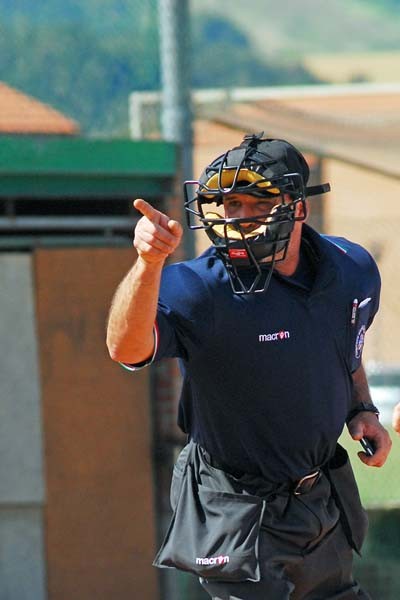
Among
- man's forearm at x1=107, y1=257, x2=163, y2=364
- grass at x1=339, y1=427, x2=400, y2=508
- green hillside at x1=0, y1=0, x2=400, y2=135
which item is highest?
green hillside at x1=0, y1=0, x2=400, y2=135

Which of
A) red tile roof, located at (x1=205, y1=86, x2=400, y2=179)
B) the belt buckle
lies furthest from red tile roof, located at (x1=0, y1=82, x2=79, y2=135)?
the belt buckle

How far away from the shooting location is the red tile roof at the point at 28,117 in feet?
23.8

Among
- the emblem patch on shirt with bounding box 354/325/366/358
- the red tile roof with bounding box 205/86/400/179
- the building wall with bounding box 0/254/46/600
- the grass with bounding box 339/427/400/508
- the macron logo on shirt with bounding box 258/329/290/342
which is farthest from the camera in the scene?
the grass with bounding box 339/427/400/508

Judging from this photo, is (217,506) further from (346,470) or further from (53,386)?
(53,386)

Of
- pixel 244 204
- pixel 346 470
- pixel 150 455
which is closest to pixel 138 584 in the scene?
pixel 150 455

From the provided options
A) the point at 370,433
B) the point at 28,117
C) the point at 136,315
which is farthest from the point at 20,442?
the point at 136,315

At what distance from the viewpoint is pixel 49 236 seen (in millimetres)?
7555

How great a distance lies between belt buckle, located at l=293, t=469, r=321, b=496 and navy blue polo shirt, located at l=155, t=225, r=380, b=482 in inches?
1.1

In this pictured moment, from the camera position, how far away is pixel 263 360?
4070mm

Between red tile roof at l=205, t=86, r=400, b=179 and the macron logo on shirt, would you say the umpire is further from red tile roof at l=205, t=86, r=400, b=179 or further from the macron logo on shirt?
red tile roof at l=205, t=86, r=400, b=179

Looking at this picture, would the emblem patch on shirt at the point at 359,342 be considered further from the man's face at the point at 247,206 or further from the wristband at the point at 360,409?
the man's face at the point at 247,206

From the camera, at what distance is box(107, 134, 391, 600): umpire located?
4.00 m

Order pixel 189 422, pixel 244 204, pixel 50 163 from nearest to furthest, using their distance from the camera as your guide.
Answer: pixel 244 204
pixel 189 422
pixel 50 163

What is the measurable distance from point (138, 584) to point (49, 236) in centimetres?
217
